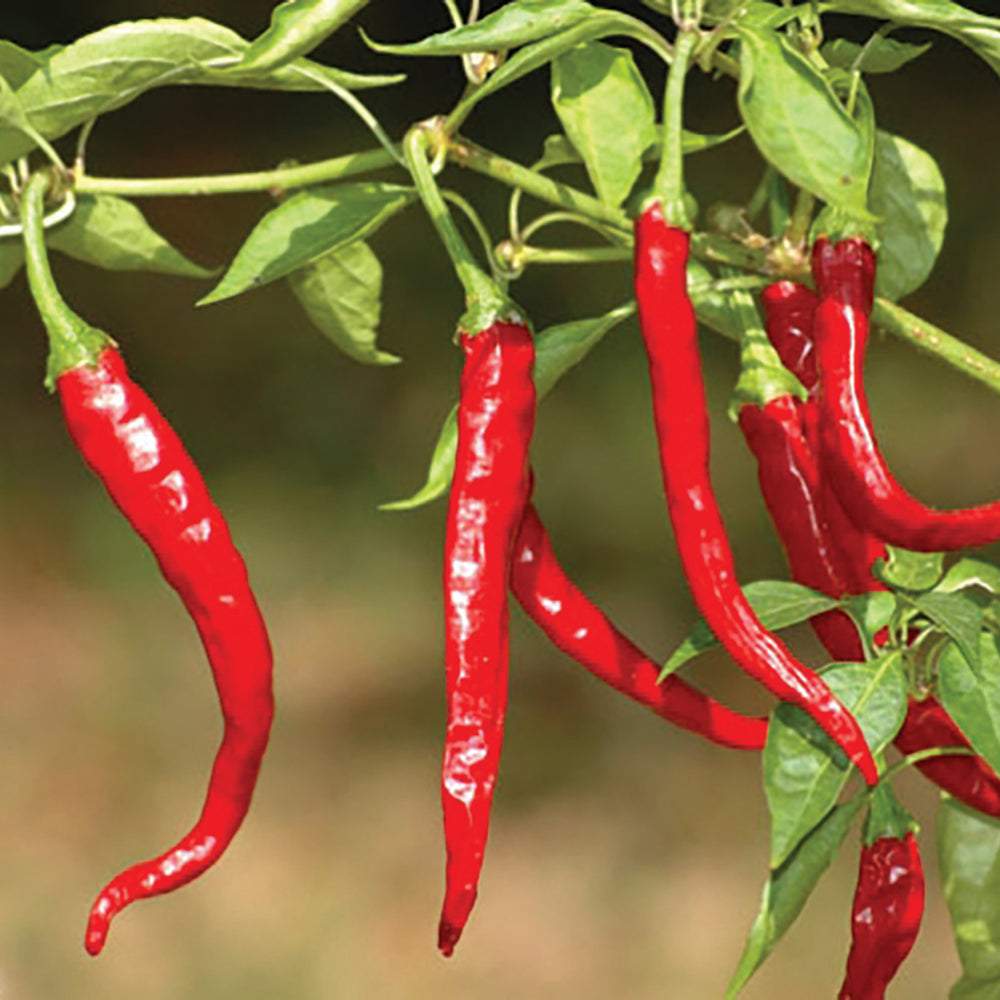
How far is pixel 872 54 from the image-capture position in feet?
4.17

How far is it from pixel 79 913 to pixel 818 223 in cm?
321

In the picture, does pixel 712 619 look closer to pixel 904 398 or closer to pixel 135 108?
pixel 904 398

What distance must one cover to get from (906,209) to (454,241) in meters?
0.39

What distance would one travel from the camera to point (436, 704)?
14.8 ft

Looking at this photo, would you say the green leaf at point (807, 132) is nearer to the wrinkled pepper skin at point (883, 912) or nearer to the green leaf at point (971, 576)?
the green leaf at point (971, 576)

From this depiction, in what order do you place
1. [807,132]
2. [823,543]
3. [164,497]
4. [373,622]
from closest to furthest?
[807,132], [164,497], [823,543], [373,622]

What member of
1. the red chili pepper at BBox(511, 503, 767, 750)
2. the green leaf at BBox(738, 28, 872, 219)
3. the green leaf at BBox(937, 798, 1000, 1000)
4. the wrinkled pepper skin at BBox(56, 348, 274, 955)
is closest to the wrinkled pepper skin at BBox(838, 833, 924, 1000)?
the green leaf at BBox(937, 798, 1000, 1000)

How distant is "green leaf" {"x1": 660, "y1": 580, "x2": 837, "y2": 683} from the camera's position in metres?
1.22

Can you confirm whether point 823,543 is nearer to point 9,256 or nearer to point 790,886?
point 790,886

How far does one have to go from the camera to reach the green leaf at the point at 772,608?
1218 millimetres

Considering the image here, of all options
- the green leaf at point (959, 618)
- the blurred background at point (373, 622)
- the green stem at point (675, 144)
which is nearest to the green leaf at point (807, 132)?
the green stem at point (675, 144)

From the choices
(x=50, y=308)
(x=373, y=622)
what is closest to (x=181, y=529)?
(x=50, y=308)

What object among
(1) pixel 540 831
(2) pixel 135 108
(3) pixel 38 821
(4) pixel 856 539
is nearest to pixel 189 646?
(3) pixel 38 821

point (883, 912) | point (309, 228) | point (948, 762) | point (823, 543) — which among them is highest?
point (309, 228)
